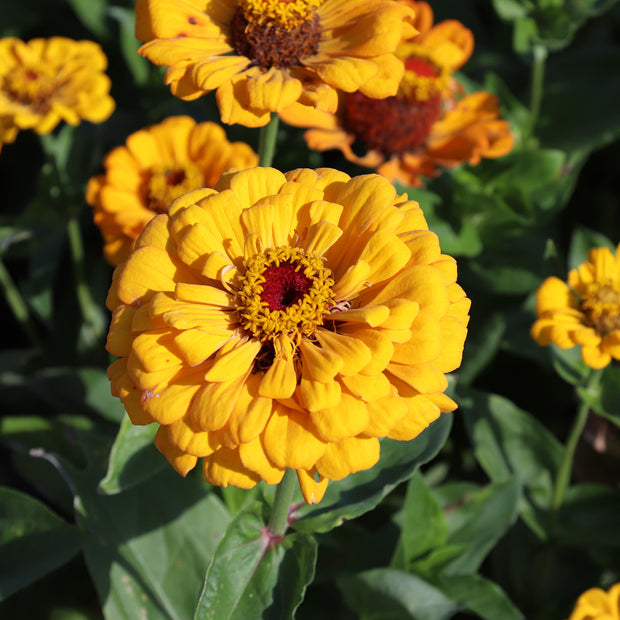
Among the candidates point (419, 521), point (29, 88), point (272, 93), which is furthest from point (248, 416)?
point (29, 88)

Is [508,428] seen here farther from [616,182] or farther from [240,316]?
[616,182]

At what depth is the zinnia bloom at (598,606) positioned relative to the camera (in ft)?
4.76

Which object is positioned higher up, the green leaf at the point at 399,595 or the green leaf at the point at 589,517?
the green leaf at the point at 399,595

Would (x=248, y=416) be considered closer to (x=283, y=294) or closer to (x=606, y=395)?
(x=283, y=294)

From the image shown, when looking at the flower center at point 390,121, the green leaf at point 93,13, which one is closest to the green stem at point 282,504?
the flower center at point 390,121

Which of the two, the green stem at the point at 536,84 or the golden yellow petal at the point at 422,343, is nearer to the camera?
the golden yellow petal at the point at 422,343

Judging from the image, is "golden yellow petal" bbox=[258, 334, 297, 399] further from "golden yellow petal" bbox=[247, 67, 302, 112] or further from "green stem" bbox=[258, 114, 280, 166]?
"green stem" bbox=[258, 114, 280, 166]

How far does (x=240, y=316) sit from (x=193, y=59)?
528mm

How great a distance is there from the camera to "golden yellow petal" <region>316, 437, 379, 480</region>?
0.99 m

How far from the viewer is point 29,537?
5.51ft

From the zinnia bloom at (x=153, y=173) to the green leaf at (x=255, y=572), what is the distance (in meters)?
0.80

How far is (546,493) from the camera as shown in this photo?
191 cm

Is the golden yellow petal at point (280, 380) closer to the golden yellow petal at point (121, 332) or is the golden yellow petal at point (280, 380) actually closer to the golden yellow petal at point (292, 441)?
the golden yellow petal at point (292, 441)

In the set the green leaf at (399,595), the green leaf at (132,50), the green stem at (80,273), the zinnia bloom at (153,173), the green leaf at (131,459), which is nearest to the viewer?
the green leaf at (131,459)
